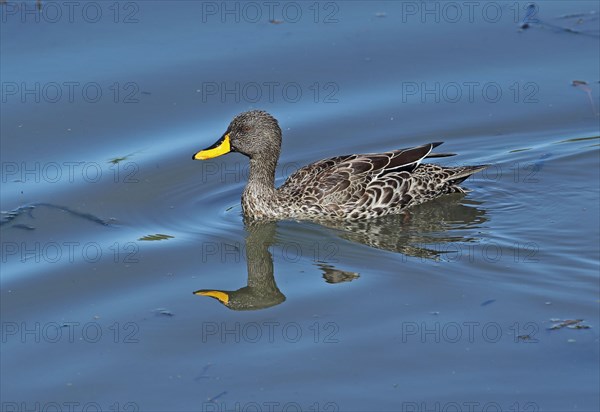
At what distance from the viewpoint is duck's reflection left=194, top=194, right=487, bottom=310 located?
10508mm

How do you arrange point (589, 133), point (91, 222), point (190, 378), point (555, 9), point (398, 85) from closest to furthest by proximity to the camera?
point (190, 378), point (91, 222), point (589, 133), point (398, 85), point (555, 9)

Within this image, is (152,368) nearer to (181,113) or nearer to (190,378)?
(190,378)

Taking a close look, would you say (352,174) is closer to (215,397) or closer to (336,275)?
(336,275)

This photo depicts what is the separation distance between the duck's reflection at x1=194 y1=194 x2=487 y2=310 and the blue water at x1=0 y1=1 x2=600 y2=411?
33 mm

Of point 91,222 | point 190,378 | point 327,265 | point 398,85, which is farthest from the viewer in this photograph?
point 398,85

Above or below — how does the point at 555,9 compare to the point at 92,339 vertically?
above

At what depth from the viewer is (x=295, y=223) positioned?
1211cm

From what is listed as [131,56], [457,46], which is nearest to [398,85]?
[457,46]

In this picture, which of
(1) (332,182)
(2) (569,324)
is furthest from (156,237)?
(2) (569,324)

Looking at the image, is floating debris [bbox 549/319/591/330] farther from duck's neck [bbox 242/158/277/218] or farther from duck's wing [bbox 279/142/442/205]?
duck's neck [bbox 242/158/277/218]

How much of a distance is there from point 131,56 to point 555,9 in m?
5.47

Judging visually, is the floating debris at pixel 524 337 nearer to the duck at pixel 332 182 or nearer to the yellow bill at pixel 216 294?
the yellow bill at pixel 216 294

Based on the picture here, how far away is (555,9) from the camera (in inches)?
607

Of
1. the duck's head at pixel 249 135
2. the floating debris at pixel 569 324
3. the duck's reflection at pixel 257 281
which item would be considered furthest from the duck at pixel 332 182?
the floating debris at pixel 569 324
